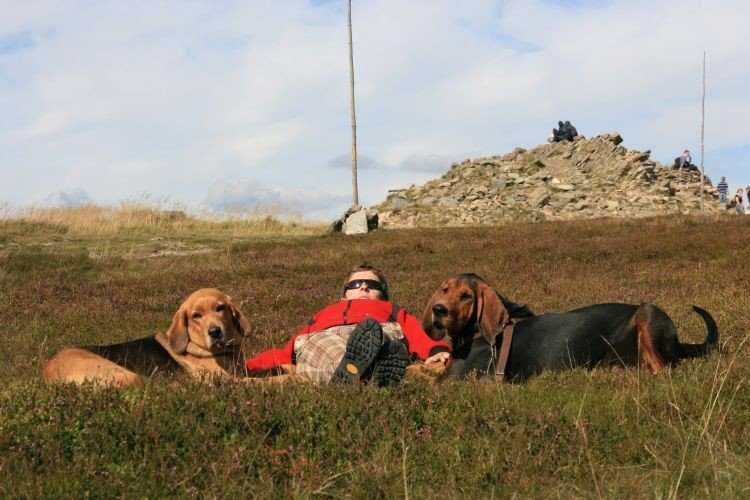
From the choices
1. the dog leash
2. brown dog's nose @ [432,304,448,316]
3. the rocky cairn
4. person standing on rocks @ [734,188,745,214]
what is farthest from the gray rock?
person standing on rocks @ [734,188,745,214]

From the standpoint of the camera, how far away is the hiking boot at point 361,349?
6.17 meters

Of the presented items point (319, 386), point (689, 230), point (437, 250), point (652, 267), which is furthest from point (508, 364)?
point (689, 230)

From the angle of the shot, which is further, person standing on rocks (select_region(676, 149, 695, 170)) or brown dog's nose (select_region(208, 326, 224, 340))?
person standing on rocks (select_region(676, 149, 695, 170))

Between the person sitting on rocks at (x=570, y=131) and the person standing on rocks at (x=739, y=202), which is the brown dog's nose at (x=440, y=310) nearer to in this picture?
the person standing on rocks at (x=739, y=202)

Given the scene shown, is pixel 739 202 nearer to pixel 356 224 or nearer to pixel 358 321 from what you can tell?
pixel 356 224

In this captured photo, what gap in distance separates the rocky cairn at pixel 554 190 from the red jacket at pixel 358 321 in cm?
2378

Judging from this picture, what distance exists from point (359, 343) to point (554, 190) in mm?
31763

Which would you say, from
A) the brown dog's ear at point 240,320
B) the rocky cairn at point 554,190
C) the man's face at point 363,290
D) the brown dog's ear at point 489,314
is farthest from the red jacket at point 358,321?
the rocky cairn at point 554,190

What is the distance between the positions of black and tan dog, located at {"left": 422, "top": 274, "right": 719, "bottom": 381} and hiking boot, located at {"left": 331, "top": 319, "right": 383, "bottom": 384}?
2.79 feet

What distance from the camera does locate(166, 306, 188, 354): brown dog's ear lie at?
23.6 feet

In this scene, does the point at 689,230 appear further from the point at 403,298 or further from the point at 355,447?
the point at 355,447

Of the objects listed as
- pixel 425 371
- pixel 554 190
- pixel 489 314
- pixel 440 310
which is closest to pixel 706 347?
pixel 489 314

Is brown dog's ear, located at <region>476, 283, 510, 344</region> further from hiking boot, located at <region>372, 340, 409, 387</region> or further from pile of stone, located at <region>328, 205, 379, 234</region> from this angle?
pile of stone, located at <region>328, 205, 379, 234</region>

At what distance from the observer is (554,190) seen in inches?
1444
